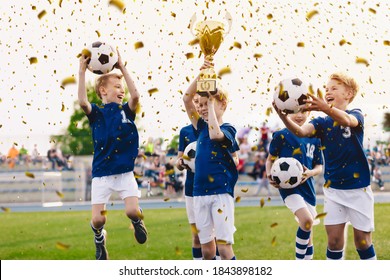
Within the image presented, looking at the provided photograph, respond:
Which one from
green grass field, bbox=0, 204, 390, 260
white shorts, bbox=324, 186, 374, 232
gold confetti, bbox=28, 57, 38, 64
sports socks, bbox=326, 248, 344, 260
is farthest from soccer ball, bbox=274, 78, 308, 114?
gold confetti, bbox=28, 57, 38, 64

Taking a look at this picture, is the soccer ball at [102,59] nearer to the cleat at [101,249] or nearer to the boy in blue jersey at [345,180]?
Answer: the cleat at [101,249]

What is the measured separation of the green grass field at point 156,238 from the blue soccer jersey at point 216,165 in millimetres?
796

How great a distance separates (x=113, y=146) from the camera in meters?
6.73

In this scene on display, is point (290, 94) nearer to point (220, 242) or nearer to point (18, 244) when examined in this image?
point (220, 242)

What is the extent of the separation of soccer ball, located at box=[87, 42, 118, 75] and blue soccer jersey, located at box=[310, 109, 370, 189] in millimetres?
2341

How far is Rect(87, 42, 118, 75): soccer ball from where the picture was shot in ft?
21.3

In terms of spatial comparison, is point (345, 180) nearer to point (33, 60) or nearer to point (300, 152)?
point (300, 152)

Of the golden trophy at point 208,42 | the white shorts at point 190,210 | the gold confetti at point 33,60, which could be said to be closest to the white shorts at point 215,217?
the white shorts at point 190,210

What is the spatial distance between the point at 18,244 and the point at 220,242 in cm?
610

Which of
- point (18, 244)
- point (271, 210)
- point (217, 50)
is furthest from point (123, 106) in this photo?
point (271, 210)

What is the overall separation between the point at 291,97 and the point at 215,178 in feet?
3.42

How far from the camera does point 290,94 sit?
18.7 feet

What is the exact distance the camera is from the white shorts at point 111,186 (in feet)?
22.4
